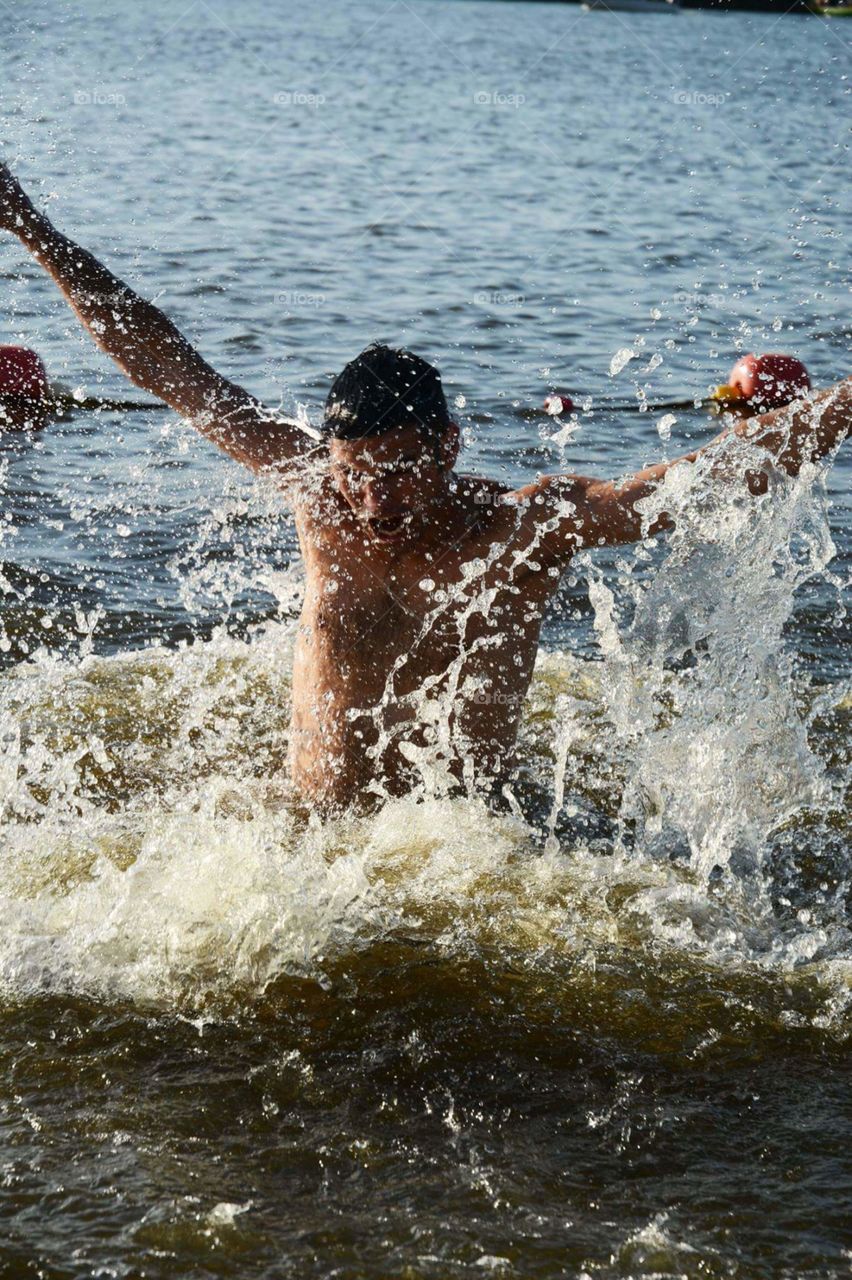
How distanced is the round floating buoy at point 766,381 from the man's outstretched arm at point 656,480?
5428 millimetres

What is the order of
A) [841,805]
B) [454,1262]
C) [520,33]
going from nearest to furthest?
[454,1262]
[841,805]
[520,33]

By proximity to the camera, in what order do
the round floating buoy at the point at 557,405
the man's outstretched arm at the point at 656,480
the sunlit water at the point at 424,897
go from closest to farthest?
the sunlit water at the point at 424,897
the man's outstretched arm at the point at 656,480
the round floating buoy at the point at 557,405

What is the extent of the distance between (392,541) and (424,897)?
3.33ft

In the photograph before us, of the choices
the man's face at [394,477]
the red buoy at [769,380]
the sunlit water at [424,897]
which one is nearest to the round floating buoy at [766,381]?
the red buoy at [769,380]

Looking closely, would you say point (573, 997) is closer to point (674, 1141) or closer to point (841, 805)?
point (674, 1141)

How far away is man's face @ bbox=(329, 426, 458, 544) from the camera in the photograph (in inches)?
155

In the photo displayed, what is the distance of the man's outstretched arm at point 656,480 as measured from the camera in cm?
368

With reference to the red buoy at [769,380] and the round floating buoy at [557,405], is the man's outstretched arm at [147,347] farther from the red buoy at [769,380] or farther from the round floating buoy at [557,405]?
the red buoy at [769,380]

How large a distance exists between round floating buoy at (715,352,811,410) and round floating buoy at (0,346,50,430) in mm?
4281

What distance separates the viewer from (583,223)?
41.9 ft

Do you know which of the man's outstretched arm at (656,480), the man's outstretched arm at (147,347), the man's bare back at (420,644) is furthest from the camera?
the man's outstretched arm at (147,347)

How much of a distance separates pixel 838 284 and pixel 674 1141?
8.54m

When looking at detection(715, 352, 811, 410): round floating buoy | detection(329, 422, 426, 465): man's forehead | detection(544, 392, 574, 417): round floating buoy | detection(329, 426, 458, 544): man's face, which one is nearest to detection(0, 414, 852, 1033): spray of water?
detection(329, 426, 458, 544): man's face

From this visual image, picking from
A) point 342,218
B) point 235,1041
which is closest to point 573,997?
point 235,1041
